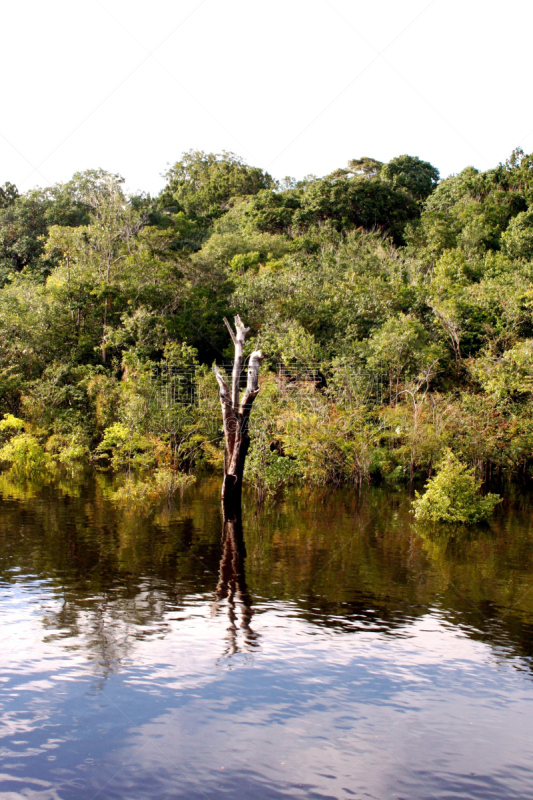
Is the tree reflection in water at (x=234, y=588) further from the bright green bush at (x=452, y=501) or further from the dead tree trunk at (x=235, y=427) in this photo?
the bright green bush at (x=452, y=501)

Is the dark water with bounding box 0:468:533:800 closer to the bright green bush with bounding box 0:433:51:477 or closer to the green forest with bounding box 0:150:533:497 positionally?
the green forest with bounding box 0:150:533:497

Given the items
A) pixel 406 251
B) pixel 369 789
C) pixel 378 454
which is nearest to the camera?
pixel 369 789

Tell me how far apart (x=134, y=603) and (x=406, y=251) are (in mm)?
39561

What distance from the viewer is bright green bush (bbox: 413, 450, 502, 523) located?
721 inches

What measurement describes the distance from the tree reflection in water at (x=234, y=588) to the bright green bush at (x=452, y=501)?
18.5 ft

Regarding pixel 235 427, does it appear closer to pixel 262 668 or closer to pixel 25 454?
pixel 262 668

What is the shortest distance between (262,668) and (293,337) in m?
23.6

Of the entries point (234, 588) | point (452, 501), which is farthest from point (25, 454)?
point (234, 588)

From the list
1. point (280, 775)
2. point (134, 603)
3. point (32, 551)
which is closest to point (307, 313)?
point (32, 551)

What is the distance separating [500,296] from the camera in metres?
33.3

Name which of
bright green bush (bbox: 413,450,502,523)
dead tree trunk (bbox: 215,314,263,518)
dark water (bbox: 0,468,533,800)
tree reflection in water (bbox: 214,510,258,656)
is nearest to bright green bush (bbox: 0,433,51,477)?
dark water (bbox: 0,468,533,800)

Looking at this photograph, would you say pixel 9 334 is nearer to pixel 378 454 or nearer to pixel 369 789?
pixel 378 454

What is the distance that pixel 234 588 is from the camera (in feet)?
40.1

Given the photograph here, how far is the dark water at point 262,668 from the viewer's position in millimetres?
6629
